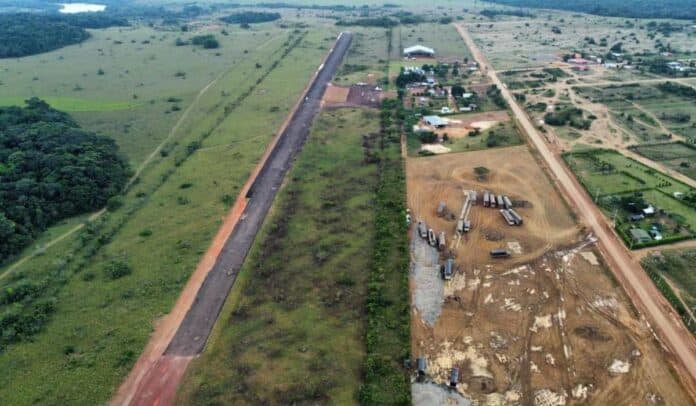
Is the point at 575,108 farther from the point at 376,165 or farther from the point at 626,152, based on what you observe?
the point at 376,165

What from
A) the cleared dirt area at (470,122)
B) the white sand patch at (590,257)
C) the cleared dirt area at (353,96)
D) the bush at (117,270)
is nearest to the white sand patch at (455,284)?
the white sand patch at (590,257)

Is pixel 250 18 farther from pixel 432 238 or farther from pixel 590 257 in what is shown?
pixel 590 257

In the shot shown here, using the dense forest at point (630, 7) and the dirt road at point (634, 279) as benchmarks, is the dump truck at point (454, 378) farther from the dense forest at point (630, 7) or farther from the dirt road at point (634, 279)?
the dense forest at point (630, 7)

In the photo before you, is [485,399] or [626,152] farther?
[626,152]

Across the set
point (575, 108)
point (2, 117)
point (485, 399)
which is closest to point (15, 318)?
point (485, 399)

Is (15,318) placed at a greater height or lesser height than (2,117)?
lesser
